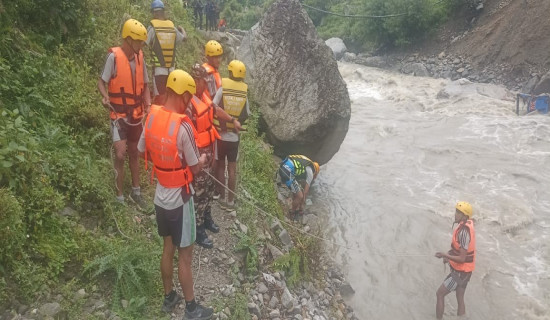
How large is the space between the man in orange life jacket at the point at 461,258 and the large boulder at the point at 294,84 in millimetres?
3941

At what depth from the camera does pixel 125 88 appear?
15.0ft

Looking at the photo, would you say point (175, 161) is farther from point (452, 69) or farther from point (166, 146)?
point (452, 69)

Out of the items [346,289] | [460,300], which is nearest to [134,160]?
[346,289]

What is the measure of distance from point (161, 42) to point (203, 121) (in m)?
1.87

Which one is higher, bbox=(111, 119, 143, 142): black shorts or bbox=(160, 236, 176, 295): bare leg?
bbox=(111, 119, 143, 142): black shorts

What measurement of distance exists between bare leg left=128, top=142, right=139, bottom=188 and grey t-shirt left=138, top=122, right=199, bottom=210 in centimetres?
139

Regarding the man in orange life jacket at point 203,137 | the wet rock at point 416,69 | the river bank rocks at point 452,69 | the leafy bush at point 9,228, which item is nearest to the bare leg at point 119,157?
the man in orange life jacket at point 203,137

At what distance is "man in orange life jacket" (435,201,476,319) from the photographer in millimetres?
6477

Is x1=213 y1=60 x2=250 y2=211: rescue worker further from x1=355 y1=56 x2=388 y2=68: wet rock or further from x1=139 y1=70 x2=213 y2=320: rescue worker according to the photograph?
x1=355 y1=56 x2=388 y2=68: wet rock

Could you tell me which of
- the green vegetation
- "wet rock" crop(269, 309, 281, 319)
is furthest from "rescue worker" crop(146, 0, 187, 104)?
the green vegetation

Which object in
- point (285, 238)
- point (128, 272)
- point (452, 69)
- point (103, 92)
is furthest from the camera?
point (452, 69)

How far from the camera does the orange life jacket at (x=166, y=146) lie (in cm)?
335

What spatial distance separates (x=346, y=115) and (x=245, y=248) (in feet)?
17.8

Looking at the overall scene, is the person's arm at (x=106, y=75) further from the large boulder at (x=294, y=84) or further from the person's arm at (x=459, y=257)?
the large boulder at (x=294, y=84)
